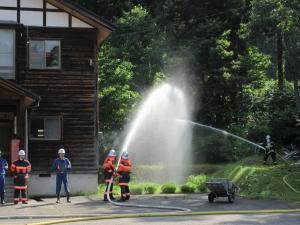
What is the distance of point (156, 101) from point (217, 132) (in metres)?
4.24

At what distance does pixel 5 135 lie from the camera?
25.0m

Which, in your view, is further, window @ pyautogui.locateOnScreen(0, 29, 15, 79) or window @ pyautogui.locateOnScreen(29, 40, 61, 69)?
window @ pyautogui.locateOnScreen(29, 40, 61, 69)

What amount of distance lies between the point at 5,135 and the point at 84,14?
6.33 meters

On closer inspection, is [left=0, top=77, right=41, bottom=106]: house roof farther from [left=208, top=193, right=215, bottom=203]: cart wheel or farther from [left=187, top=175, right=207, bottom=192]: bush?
[left=208, top=193, right=215, bottom=203]: cart wheel

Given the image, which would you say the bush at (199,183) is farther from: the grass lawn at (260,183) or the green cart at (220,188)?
the green cart at (220,188)

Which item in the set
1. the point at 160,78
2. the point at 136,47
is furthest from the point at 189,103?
the point at 136,47

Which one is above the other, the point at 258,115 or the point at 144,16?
the point at 144,16

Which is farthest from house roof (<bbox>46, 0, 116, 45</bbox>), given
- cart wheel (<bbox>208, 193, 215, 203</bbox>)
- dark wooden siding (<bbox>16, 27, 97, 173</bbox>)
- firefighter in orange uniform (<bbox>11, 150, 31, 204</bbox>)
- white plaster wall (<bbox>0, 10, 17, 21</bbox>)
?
cart wheel (<bbox>208, 193, 215, 203</bbox>)

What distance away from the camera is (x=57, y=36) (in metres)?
24.5

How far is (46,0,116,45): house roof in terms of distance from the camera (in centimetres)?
2388

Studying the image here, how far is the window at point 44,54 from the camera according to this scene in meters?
24.4

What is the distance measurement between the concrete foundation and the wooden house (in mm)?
42

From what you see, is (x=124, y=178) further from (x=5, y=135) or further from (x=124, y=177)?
(x=5, y=135)

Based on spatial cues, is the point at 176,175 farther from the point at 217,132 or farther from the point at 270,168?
the point at 270,168
